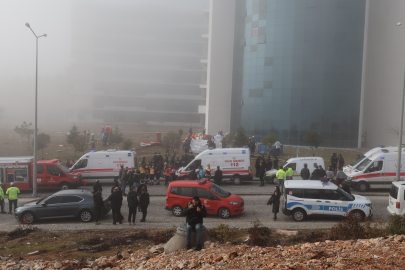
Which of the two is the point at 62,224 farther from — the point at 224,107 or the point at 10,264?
the point at 224,107

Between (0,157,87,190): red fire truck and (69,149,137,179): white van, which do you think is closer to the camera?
(0,157,87,190): red fire truck

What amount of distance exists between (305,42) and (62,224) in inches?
1365

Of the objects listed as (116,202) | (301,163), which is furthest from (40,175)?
(301,163)

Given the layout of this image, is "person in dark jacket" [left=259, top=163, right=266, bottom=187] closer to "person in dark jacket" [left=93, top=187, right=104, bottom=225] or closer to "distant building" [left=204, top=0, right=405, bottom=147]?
"person in dark jacket" [left=93, top=187, right=104, bottom=225]

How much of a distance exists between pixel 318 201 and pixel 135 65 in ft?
252

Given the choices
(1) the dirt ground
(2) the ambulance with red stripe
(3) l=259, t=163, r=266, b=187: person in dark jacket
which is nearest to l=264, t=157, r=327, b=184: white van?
(3) l=259, t=163, r=266, b=187: person in dark jacket

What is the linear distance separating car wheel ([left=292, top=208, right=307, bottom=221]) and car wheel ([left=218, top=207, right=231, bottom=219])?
2510 mm

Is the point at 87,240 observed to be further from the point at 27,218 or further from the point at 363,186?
the point at 363,186

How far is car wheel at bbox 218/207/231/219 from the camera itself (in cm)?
1454

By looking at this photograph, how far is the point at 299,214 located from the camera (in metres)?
13.9

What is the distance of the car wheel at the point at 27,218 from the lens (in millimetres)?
14117

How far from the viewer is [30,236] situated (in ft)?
39.0

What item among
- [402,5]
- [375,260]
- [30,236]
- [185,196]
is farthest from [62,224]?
[402,5]

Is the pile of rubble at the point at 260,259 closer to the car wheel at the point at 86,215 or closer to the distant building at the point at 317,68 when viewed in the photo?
the car wheel at the point at 86,215
